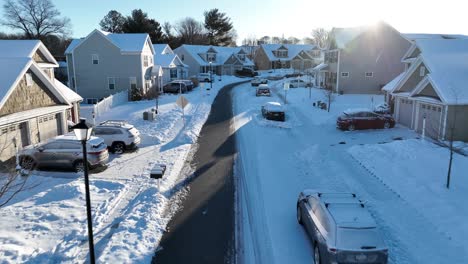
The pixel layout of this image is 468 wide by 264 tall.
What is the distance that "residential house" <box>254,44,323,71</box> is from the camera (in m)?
94.8

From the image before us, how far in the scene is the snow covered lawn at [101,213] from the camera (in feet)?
32.9

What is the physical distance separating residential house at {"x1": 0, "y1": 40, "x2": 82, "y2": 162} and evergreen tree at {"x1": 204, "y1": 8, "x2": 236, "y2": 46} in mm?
84166

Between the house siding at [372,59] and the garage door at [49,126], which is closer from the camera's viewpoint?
the garage door at [49,126]

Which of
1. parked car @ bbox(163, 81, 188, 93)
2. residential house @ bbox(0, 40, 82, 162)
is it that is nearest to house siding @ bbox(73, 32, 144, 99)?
parked car @ bbox(163, 81, 188, 93)

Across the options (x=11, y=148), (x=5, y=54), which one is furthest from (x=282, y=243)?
(x=5, y=54)

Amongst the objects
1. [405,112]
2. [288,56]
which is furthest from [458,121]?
[288,56]

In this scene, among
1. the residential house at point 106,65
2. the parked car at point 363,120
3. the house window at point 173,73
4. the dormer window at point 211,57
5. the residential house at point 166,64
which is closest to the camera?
the parked car at point 363,120

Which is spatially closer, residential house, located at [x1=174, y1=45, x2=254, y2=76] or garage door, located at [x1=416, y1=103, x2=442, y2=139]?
garage door, located at [x1=416, y1=103, x2=442, y2=139]

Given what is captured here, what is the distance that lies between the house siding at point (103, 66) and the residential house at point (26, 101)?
17393 mm

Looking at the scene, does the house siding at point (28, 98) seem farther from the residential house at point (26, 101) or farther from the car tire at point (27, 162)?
the car tire at point (27, 162)

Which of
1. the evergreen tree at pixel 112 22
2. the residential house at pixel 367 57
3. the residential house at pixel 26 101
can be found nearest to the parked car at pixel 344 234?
the residential house at pixel 26 101

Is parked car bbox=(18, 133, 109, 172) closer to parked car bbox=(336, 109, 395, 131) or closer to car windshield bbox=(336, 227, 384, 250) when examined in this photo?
car windshield bbox=(336, 227, 384, 250)

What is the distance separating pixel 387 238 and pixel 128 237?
7.75m

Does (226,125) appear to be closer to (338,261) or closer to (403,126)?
(403,126)
